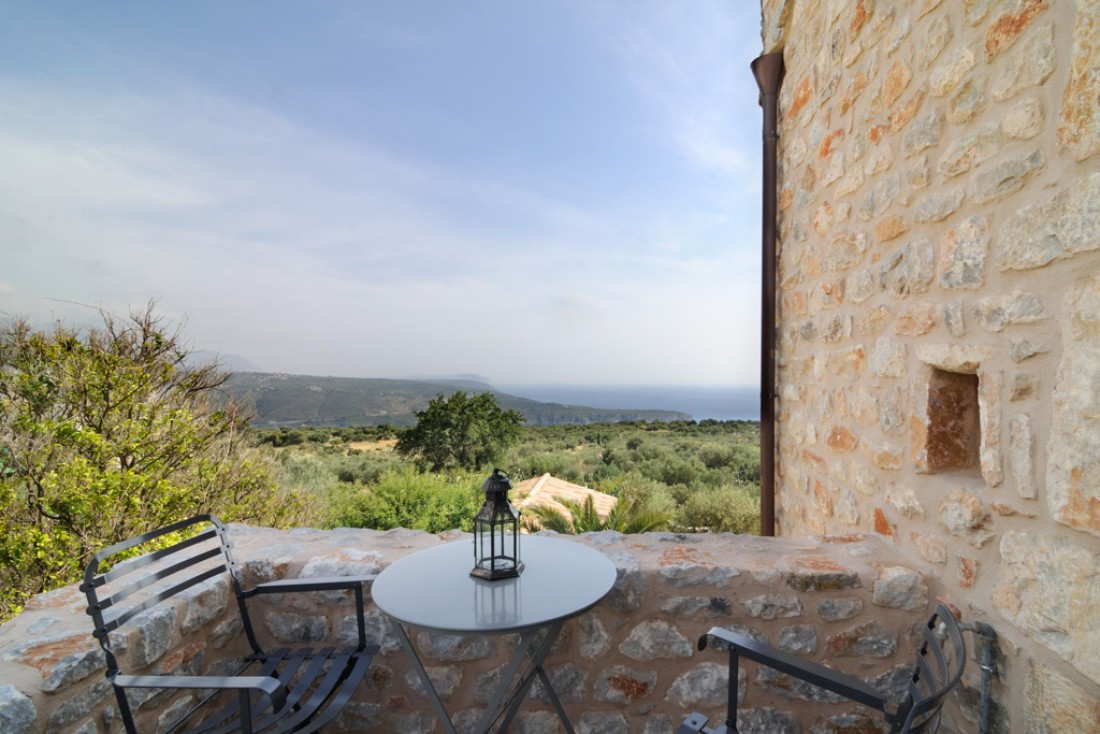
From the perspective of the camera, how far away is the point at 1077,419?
3.68 feet

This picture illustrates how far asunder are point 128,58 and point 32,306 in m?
2.40

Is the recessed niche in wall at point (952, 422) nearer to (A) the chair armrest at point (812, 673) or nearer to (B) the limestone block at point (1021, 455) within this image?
(B) the limestone block at point (1021, 455)

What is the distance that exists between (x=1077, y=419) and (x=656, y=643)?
54.0 inches

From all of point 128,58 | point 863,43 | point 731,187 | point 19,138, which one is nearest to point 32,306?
point 19,138

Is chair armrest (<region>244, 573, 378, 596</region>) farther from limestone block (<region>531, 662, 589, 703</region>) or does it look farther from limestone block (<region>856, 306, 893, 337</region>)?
limestone block (<region>856, 306, 893, 337</region>)

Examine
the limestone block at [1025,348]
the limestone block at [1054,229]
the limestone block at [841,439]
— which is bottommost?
the limestone block at [841,439]

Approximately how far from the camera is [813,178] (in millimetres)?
2725

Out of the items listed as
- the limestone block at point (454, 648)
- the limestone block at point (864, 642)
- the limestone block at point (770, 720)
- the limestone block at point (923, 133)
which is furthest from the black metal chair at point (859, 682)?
the limestone block at point (923, 133)

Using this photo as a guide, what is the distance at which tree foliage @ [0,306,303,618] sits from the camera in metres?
3.31

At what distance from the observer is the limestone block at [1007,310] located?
4.14ft

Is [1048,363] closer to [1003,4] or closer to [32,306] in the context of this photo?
[1003,4]

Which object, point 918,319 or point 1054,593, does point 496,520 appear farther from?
point 918,319

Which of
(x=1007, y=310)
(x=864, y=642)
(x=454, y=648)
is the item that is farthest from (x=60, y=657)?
(x=1007, y=310)

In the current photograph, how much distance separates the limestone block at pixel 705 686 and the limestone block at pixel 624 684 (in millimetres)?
109
